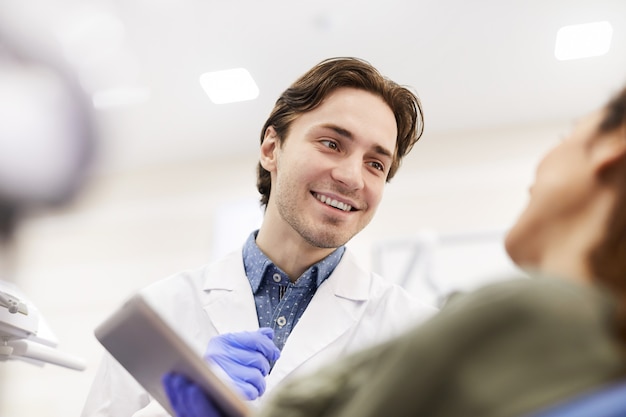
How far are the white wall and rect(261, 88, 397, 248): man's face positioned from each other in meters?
1.91

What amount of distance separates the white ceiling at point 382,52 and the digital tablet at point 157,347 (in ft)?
6.00

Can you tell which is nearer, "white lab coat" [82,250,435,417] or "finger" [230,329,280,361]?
"finger" [230,329,280,361]

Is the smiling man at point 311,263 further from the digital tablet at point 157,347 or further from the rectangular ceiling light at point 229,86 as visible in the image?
the rectangular ceiling light at point 229,86

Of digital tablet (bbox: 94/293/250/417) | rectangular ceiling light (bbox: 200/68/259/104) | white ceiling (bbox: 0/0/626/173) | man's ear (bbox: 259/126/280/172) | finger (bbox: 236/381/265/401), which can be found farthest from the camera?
rectangular ceiling light (bbox: 200/68/259/104)

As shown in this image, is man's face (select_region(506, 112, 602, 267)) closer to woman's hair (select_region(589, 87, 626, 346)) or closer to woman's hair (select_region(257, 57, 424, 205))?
woman's hair (select_region(589, 87, 626, 346))

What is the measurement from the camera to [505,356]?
38cm

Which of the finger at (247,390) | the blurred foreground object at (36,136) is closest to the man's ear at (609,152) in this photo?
the blurred foreground object at (36,136)

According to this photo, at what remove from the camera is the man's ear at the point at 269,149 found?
1.81 metres

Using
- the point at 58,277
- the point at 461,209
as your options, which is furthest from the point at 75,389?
the point at 461,209

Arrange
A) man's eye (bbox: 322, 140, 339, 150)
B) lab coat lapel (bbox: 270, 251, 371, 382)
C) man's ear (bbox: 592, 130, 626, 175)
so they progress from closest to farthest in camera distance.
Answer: man's ear (bbox: 592, 130, 626, 175)
lab coat lapel (bbox: 270, 251, 371, 382)
man's eye (bbox: 322, 140, 339, 150)

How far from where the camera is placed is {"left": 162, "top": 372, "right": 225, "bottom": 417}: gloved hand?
2.68ft

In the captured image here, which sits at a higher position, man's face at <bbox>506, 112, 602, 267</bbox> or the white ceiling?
man's face at <bbox>506, 112, 602, 267</bbox>

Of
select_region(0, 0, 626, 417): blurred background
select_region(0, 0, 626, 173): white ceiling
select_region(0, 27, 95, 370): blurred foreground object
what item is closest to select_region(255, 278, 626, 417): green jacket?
select_region(0, 27, 95, 370): blurred foreground object

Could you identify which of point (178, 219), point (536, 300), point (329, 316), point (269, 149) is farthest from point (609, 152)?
point (178, 219)
